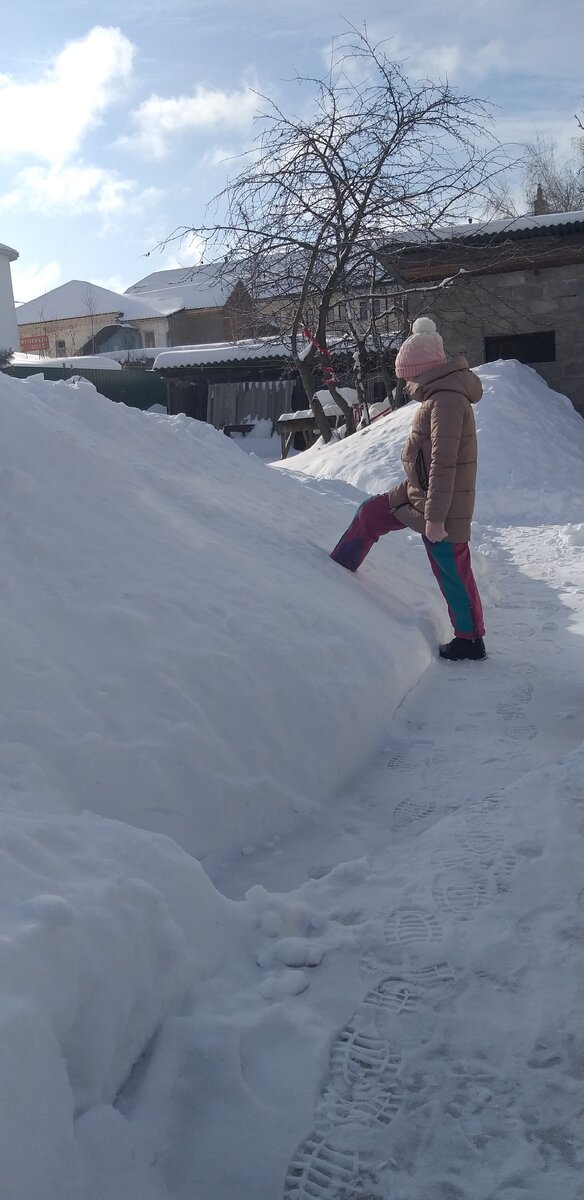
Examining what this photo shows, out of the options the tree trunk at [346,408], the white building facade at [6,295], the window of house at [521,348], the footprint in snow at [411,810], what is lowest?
the footprint in snow at [411,810]

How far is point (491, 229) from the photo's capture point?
1181cm

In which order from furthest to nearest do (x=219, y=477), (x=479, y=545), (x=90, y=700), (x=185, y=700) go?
(x=479, y=545)
(x=219, y=477)
(x=185, y=700)
(x=90, y=700)

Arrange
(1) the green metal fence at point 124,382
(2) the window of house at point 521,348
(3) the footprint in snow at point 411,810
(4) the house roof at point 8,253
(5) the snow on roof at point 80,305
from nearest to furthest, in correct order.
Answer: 1. (3) the footprint in snow at point 411,810
2. (2) the window of house at point 521,348
3. (1) the green metal fence at point 124,382
4. (4) the house roof at point 8,253
5. (5) the snow on roof at point 80,305

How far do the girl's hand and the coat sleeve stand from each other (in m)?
0.02

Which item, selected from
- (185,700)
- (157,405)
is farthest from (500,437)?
(157,405)

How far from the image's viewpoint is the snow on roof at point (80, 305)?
41.3m

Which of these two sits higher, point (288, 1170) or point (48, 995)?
point (48, 995)

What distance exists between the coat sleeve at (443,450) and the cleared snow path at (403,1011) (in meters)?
1.51

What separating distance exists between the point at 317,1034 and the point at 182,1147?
36 cm

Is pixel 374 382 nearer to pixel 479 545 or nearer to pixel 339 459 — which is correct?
pixel 339 459

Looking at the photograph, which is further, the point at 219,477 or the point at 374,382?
the point at 374,382

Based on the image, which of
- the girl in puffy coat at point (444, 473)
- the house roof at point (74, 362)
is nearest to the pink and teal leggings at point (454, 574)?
the girl in puffy coat at point (444, 473)

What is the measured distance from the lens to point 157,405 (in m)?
26.0

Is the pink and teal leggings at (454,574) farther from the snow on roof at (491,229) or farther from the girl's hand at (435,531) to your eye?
the snow on roof at (491,229)
